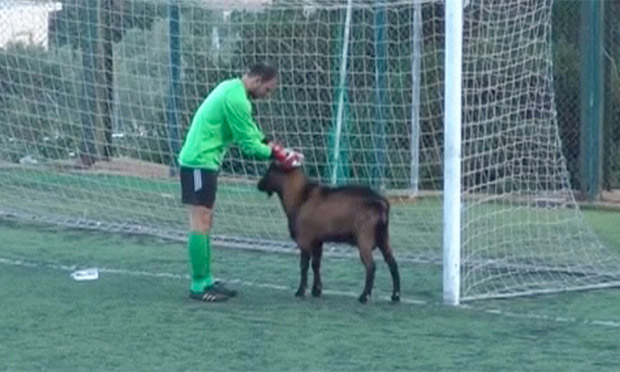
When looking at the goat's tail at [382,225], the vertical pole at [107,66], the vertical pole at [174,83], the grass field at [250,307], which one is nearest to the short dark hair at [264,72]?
the goat's tail at [382,225]

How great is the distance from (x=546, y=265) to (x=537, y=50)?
1.63m

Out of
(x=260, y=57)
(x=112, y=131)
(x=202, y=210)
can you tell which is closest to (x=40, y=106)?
(x=112, y=131)

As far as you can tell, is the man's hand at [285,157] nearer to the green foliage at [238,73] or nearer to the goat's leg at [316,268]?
the goat's leg at [316,268]

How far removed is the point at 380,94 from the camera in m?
14.8

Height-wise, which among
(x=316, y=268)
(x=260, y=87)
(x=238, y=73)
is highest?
(x=260, y=87)

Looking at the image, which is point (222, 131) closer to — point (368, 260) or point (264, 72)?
point (264, 72)

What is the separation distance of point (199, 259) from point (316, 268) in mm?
782

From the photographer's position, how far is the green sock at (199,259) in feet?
36.8

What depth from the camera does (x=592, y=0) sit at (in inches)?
693

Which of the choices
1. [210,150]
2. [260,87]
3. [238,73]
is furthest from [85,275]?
[238,73]

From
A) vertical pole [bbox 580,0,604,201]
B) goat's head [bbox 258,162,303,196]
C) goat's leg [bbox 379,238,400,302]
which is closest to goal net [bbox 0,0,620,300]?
goat's leg [bbox 379,238,400,302]

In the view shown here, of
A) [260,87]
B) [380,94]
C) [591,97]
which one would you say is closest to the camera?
[260,87]

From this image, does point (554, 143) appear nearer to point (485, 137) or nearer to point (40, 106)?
point (485, 137)

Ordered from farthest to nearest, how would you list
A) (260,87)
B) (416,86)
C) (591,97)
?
(591,97) < (416,86) < (260,87)
